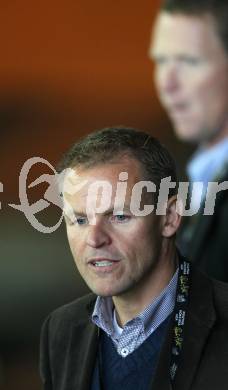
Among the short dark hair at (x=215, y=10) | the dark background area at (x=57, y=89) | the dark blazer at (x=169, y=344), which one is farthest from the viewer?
the dark background area at (x=57, y=89)

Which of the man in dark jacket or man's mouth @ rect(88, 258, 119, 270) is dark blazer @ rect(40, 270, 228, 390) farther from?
man's mouth @ rect(88, 258, 119, 270)

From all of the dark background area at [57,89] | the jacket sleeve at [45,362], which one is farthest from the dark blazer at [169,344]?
the dark background area at [57,89]

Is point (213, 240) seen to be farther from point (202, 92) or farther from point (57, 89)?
point (57, 89)

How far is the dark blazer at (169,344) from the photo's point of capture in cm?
158

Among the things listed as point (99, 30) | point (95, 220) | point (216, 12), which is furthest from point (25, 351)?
point (95, 220)

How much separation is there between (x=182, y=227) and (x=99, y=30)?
4.79 feet

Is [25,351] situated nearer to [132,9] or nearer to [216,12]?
[132,9]

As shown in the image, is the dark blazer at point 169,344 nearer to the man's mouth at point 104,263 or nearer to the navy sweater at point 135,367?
the navy sweater at point 135,367

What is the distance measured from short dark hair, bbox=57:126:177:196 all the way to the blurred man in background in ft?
2.48

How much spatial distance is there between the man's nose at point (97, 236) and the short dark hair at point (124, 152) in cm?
13

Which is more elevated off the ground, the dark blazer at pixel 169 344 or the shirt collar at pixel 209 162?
the shirt collar at pixel 209 162

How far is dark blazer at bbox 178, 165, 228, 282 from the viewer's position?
95.5 inches

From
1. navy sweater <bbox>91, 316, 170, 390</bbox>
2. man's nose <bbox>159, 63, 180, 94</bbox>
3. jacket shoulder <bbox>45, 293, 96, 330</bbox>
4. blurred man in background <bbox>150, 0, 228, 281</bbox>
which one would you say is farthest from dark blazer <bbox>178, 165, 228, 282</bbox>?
navy sweater <bbox>91, 316, 170, 390</bbox>

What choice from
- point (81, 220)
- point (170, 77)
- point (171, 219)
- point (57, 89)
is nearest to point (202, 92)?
point (170, 77)
